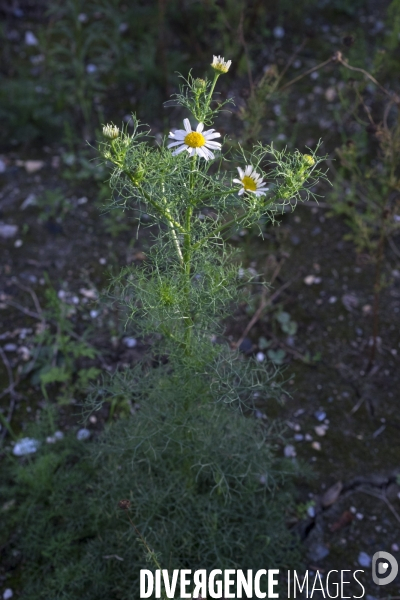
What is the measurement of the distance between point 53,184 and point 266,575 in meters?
2.48

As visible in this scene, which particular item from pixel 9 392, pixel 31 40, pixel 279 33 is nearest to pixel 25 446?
pixel 9 392

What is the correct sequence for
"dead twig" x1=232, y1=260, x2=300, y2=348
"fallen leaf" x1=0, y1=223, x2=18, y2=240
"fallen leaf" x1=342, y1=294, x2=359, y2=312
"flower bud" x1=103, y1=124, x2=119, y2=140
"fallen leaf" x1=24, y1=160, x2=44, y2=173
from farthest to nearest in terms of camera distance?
"fallen leaf" x1=24, y1=160, x2=44, y2=173
"fallen leaf" x1=0, y1=223, x2=18, y2=240
"fallen leaf" x1=342, y1=294, x2=359, y2=312
"dead twig" x1=232, y1=260, x2=300, y2=348
"flower bud" x1=103, y1=124, x2=119, y2=140

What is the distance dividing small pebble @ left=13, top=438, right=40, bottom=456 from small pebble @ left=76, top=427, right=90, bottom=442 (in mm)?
181

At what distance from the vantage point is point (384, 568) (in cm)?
238

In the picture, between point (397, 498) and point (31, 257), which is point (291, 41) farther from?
point (397, 498)

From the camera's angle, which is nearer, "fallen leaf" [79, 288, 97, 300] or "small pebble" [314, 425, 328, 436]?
"small pebble" [314, 425, 328, 436]

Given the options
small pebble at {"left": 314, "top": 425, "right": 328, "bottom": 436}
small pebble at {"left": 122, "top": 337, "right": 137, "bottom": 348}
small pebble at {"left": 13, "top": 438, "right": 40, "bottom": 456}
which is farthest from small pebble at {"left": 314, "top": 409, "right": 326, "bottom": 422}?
small pebble at {"left": 13, "top": 438, "right": 40, "bottom": 456}

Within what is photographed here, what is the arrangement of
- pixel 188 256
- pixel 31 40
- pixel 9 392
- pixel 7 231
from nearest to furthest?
pixel 188 256
pixel 9 392
pixel 7 231
pixel 31 40

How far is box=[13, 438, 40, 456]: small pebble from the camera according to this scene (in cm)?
263

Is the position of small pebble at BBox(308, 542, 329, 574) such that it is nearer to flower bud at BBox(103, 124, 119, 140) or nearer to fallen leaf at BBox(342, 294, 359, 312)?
fallen leaf at BBox(342, 294, 359, 312)

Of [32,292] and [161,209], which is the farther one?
[32,292]

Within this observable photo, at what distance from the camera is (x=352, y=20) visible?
4.46 m

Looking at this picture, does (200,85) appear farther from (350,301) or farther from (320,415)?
(350,301)

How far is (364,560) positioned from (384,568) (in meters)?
0.08
